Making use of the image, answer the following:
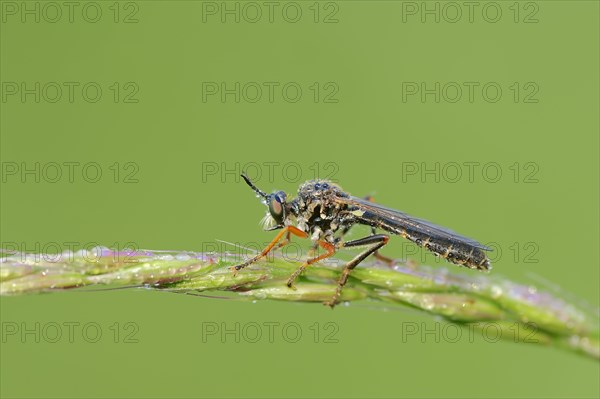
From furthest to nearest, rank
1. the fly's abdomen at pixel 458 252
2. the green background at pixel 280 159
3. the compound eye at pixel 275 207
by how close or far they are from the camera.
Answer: the green background at pixel 280 159
the compound eye at pixel 275 207
the fly's abdomen at pixel 458 252

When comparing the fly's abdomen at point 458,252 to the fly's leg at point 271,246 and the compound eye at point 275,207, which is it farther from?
the compound eye at point 275,207

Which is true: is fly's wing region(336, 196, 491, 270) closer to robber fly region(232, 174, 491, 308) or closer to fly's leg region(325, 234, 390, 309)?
robber fly region(232, 174, 491, 308)

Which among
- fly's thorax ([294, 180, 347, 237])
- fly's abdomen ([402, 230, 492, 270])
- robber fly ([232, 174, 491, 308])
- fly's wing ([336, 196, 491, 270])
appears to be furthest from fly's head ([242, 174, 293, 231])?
fly's abdomen ([402, 230, 492, 270])

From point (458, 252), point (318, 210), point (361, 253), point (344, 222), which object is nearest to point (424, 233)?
point (458, 252)

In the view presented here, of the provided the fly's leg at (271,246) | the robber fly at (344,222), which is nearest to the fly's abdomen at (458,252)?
the robber fly at (344,222)

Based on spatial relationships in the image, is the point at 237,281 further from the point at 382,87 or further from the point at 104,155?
the point at 382,87

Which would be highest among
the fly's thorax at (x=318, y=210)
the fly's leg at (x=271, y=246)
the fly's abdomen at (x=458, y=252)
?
the fly's thorax at (x=318, y=210)

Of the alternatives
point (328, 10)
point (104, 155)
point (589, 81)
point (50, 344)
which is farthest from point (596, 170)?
point (50, 344)

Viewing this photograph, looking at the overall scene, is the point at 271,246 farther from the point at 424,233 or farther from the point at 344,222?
the point at 424,233
